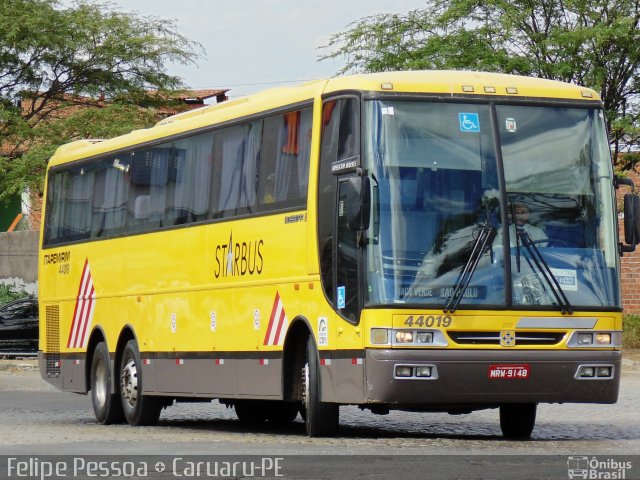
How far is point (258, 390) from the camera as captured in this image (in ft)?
52.5

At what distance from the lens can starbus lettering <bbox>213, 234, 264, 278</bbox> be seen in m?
16.1

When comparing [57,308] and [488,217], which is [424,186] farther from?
[57,308]

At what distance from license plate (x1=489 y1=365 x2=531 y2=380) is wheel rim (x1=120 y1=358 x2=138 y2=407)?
20.8ft

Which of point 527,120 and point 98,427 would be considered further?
point 98,427

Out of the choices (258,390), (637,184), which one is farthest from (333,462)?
(637,184)

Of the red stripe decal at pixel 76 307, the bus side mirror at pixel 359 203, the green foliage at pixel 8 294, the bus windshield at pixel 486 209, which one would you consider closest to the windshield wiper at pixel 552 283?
the bus windshield at pixel 486 209

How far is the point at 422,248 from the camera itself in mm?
14047

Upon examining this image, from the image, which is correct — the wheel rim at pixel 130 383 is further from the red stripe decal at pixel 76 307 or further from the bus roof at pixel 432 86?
the bus roof at pixel 432 86

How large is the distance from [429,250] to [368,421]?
5.68 meters

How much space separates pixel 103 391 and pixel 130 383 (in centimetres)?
71

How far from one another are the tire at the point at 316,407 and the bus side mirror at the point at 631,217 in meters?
3.08

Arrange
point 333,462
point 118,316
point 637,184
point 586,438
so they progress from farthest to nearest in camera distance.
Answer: point 637,184 < point 118,316 < point 586,438 < point 333,462

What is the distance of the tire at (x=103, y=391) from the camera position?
772 inches

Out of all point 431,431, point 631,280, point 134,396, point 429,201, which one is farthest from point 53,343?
point 631,280
